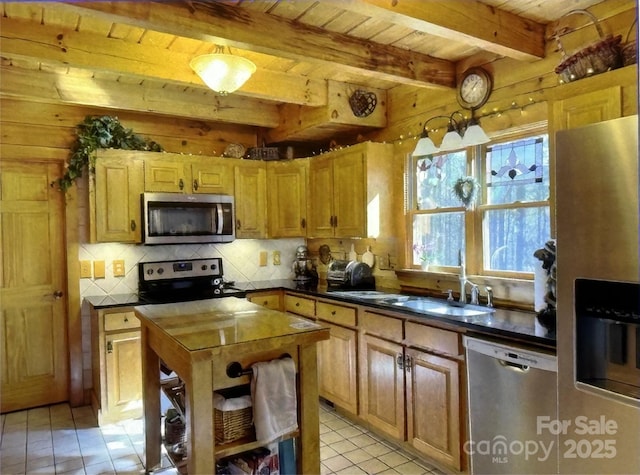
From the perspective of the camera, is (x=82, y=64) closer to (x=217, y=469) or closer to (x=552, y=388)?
(x=217, y=469)

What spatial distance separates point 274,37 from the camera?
2340mm

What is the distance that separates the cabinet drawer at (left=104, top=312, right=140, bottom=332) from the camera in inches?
127

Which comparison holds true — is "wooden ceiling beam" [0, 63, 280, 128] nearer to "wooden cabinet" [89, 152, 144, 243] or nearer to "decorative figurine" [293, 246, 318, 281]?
"wooden cabinet" [89, 152, 144, 243]

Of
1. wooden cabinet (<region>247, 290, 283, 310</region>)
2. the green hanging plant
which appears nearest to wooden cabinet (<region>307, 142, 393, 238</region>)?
wooden cabinet (<region>247, 290, 283, 310</region>)

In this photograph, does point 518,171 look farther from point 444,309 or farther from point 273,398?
point 273,398

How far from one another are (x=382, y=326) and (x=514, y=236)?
1022 mm

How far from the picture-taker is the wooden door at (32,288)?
11.5 feet

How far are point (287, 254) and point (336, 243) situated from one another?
617mm

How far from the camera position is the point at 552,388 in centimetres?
193

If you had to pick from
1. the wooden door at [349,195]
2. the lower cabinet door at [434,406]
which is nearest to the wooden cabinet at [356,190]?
the wooden door at [349,195]

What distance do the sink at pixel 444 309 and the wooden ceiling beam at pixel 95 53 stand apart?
1878 mm

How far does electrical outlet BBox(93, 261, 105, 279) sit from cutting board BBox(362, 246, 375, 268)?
2235 mm

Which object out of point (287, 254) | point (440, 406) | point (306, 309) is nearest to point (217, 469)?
point (440, 406)

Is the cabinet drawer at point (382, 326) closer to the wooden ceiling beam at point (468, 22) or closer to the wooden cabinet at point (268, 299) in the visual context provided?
the wooden cabinet at point (268, 299)
